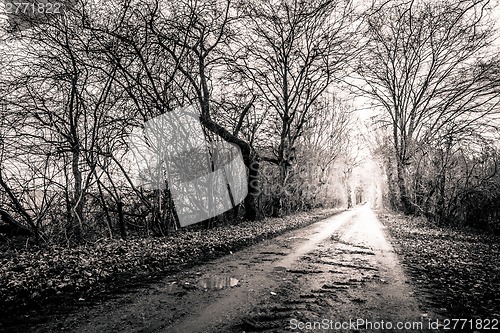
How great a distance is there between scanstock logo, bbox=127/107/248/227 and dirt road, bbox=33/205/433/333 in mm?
4665

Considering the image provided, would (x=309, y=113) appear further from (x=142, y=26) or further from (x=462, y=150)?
(x=142, y=26)

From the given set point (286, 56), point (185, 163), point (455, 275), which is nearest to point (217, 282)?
point (455, 275)

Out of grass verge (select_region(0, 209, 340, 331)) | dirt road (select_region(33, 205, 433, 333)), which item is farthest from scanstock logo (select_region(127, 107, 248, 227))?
dirt road (select_region(33, 205, 433, 333))

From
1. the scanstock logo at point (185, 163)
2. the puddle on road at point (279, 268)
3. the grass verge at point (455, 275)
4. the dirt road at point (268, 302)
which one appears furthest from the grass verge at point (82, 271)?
the grass verge at point (455, 275)

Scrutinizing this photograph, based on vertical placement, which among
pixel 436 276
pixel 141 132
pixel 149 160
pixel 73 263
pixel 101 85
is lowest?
pixel 436 276

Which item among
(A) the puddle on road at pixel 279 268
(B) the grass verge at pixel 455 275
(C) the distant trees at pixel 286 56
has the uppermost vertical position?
(C) the distant trees at pixel 286 56

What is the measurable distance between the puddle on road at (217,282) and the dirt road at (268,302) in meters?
0.01

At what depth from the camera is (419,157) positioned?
50.4 ft

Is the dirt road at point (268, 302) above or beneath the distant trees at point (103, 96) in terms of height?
beneath

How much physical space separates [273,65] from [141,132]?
9.47 m

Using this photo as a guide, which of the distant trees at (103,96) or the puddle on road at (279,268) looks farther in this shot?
the distant trees at (103,96)

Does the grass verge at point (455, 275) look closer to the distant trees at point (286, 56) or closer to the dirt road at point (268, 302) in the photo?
the dirt road at point (268, 302)

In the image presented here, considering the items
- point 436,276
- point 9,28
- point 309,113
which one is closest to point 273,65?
point 309,113

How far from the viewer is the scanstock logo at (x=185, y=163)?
384 inches
